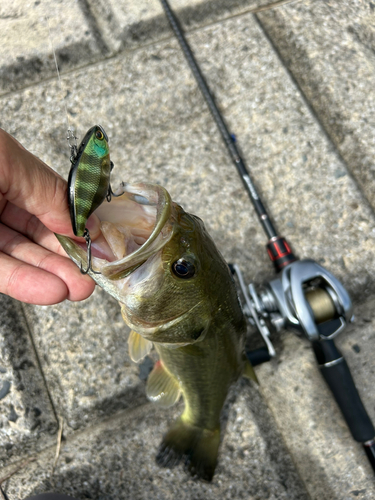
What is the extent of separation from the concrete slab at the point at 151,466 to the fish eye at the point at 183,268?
110 cm

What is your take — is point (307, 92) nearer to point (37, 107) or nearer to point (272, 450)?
point (37, 107)

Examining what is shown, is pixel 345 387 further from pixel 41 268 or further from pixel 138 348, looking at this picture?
pixel 41 268

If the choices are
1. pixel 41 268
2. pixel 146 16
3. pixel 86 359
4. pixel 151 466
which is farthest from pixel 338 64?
pixel 151 466

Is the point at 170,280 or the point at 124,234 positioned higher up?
the point at 124,234

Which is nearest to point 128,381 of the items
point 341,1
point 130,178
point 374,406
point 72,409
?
point 72,409

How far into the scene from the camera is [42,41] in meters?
2.65

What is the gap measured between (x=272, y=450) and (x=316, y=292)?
38.5 inches

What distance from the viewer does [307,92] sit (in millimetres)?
2670

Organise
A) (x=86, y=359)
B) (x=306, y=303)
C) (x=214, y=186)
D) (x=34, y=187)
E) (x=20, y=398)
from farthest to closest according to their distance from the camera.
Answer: (x=214, y=186) → (x=86, y=359) → (x=20, y=398) → (x=306, y=303) → (x=34, y=187)

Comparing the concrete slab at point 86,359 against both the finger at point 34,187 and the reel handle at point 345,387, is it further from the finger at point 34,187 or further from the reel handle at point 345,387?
the reel handle at point 345,387

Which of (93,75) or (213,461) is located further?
(93,75)

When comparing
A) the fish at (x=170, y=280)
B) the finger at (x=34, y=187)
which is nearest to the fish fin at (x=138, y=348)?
the fish at (x=170, y=280)

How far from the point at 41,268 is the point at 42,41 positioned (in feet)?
6.05

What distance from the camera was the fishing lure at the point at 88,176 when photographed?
1.20m
